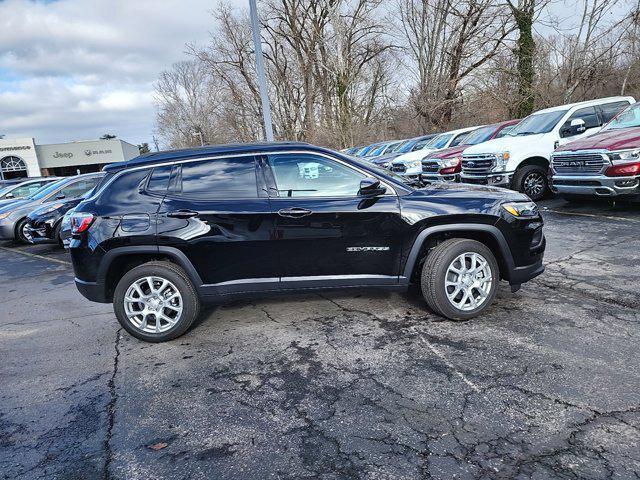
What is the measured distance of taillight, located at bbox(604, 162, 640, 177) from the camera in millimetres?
6906

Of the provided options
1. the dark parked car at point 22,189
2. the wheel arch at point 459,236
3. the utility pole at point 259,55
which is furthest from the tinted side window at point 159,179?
the dark parked car at point 22,189

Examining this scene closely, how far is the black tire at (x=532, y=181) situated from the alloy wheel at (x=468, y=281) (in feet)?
21.0

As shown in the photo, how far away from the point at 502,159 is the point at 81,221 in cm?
859

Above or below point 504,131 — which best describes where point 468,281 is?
below

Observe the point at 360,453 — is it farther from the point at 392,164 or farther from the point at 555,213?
the point at 392,164

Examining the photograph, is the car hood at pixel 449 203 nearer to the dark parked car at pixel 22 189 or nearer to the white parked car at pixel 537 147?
the white parked car at pixel 537 147

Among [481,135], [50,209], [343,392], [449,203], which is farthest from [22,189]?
[343,392]

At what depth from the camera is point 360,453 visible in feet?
7.95

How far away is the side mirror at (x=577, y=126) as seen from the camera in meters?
9.24

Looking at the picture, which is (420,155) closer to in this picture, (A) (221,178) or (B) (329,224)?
(B) (329,224)

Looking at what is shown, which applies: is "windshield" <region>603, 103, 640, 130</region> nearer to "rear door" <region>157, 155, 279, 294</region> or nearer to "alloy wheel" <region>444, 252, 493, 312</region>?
"alloy wheel" <region>444, 252, 493, 312</region>

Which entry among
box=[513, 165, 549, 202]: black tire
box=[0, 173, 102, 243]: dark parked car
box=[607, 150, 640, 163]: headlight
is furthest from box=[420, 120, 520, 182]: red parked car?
box=[0, 173, 102, 243]: dark parked car

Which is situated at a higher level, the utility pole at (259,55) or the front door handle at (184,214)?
the utility pole at (259,55)

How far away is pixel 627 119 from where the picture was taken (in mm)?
8367
